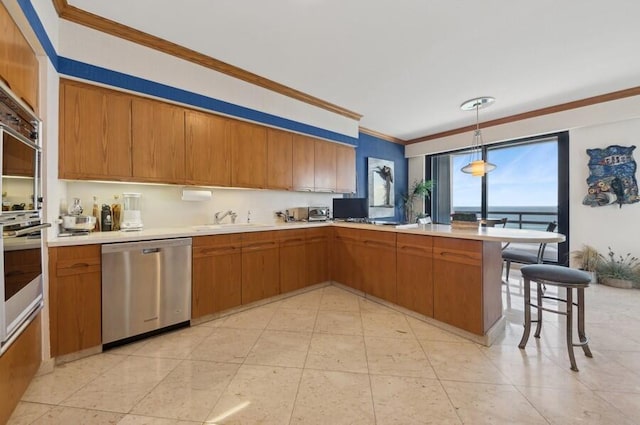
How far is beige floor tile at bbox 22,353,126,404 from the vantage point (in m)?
1.59

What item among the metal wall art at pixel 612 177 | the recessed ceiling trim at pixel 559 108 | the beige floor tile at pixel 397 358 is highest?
the recessed ceiling trim at pixel 559 108

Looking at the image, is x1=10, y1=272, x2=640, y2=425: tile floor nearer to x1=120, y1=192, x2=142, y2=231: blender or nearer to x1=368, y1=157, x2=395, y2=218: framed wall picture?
x1=120, y1=192, x2=142, y2=231: blender

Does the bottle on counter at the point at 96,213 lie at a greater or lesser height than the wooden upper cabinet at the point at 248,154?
lesser

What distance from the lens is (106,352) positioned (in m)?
2.08

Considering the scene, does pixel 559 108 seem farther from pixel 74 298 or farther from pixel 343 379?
pixel 74 298

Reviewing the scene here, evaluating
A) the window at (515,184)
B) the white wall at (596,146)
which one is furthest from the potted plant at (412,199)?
the white wall at (596,146)

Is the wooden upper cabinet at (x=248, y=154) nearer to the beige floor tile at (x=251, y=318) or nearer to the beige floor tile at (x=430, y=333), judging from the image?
the beige floor tile at (x=251, y=318)

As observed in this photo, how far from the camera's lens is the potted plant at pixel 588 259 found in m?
3.79

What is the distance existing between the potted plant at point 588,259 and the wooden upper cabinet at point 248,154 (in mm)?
4929

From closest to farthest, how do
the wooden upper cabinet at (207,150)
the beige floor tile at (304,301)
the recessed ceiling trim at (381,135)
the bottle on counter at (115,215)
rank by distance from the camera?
the bottle on counter at (115,215) → the wooden upper cabinet at (207,150) → the beige floor tile at (304,301) → the recessed ceiling trim at (381,135)

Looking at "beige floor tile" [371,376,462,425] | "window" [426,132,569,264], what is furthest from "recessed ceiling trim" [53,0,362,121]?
"window" [426,132,569,264]

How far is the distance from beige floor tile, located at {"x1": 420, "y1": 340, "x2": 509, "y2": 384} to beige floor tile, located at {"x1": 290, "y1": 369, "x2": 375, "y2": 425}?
59 centimetres

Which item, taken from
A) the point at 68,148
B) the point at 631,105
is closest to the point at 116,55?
the point at 68,148

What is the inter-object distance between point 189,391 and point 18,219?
1.40 metres
